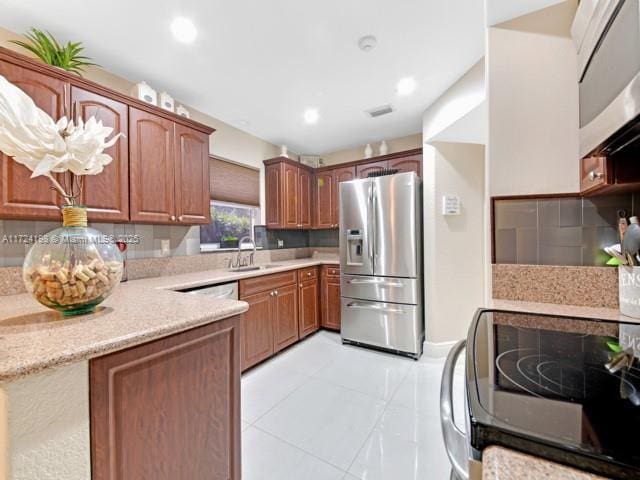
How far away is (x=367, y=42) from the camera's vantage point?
1.76 meters

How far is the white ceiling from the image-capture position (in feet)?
4.92

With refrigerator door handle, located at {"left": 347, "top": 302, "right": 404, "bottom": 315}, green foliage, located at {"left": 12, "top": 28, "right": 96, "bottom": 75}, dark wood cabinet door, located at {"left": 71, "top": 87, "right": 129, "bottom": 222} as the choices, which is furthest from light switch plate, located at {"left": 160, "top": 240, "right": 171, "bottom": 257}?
refrigerator door handle, located at {"left": 347, "top": 302, "right": 404, "bottom": 315}

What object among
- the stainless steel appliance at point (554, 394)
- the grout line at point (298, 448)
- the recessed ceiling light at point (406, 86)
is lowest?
the grout line at point (298, 448)

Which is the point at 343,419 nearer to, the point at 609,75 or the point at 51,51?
the point at 609,75

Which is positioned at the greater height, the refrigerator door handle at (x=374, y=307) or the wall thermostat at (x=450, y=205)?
the wall thermostat at (x=450, y=205)

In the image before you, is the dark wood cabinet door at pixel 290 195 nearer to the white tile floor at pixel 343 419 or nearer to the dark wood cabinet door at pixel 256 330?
the dark wood cabinet door at pixel 256 330

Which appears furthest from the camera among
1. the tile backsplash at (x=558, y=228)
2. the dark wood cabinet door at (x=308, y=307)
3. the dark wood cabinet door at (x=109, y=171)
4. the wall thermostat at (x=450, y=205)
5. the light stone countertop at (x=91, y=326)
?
the dark wood cabinet door at (x=308, y=307)

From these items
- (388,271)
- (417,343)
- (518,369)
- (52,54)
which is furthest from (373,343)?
(52,54)

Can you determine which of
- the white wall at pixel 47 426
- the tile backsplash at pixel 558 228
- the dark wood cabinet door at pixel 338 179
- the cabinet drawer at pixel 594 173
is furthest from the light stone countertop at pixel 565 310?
the dark wood cabinet door at pixel 338 179

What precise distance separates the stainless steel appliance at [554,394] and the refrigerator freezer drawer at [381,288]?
176 centimetres

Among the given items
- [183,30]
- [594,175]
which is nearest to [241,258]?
[183,30]

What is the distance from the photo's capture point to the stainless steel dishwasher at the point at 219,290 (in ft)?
6.47

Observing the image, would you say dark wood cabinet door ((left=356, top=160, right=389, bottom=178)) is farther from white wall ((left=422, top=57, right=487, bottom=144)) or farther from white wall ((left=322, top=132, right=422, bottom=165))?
white wall ((left=422, top=57, right=487, bottom=144))

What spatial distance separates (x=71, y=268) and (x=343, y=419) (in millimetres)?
1739
